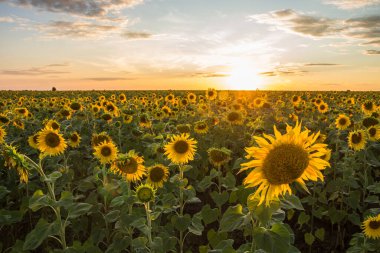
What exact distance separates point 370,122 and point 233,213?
6180 mm

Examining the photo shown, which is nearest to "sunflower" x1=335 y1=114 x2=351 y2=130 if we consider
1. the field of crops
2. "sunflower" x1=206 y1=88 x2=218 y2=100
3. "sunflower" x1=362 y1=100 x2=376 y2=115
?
the field of crops

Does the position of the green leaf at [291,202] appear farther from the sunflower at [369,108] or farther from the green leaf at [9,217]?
the sunflower at [369,108]

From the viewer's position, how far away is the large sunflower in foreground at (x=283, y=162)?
7.35 feet

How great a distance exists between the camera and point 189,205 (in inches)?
272

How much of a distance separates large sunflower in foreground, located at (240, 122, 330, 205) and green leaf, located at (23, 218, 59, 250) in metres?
2.11

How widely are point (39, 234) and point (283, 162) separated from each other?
2472mm

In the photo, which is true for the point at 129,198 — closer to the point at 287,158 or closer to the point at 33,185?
the point at 287,158

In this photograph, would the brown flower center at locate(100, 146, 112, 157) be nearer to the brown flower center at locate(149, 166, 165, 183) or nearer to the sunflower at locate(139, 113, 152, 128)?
the brown flower center at locate(149, 166, 165, 183)

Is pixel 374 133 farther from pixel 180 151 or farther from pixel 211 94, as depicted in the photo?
pixel 211 94

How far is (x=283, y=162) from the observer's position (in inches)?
88.1

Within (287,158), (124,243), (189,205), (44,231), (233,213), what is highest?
(287,158)

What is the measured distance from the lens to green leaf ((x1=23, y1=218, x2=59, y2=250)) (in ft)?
10.7

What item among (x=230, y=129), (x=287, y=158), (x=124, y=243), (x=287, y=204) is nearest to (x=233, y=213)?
(x=287, y=204)

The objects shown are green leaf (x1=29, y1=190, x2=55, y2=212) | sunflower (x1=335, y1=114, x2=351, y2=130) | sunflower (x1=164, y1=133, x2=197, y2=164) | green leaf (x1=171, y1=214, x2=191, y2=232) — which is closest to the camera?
green leaf (x1=29, y1=190, x2=55, y2=212)
